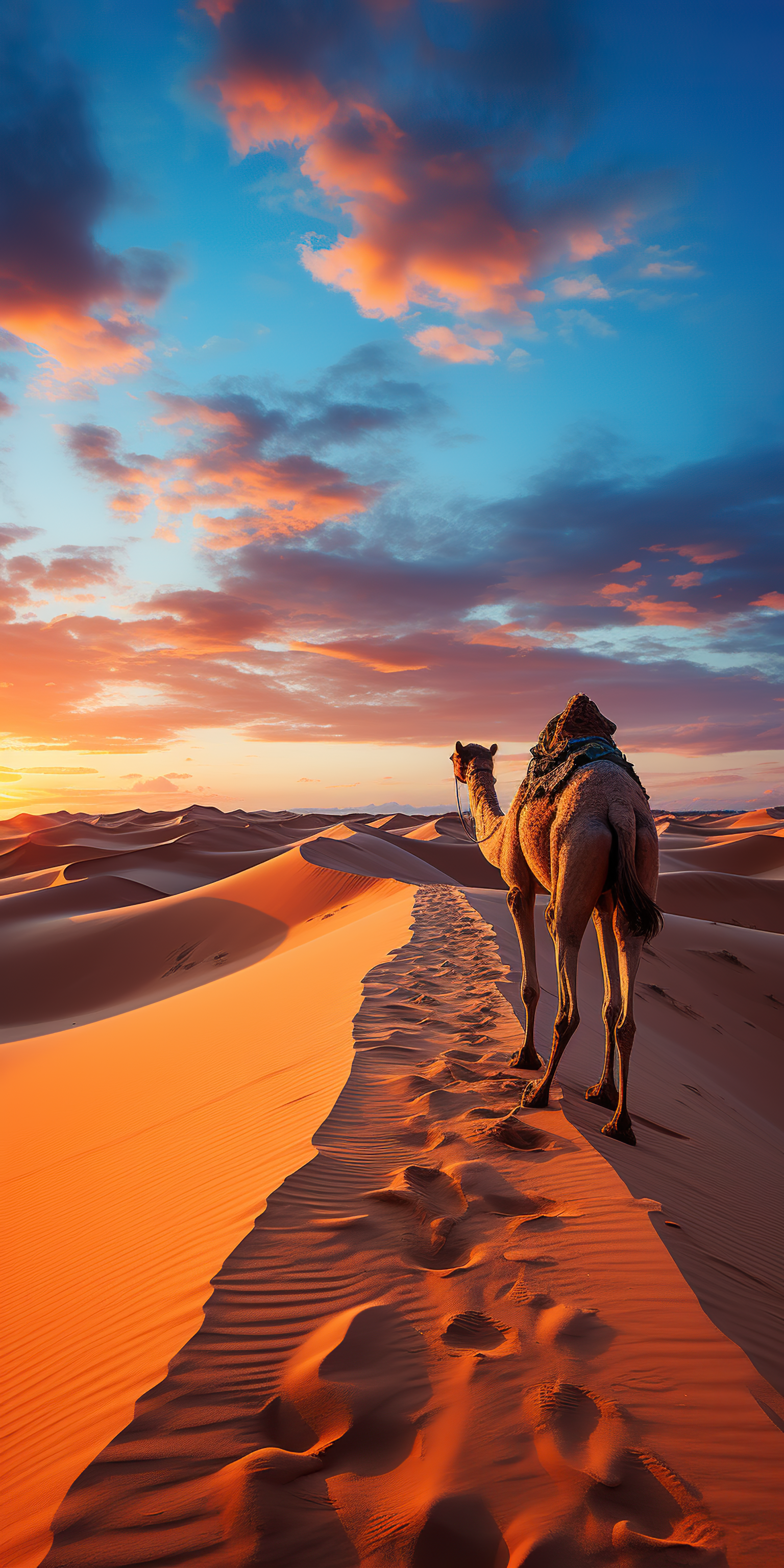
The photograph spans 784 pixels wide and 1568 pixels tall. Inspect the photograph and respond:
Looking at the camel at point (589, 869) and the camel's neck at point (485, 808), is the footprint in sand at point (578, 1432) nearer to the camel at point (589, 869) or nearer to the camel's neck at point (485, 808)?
the camel at point (589, 869)

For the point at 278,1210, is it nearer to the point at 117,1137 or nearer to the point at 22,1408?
the point at 22,1408

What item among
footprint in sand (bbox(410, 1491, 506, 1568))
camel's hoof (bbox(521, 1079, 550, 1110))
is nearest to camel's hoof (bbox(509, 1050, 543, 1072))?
camel's hoof (bbox(521, 1079, 550, 1110))

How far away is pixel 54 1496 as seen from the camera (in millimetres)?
1941

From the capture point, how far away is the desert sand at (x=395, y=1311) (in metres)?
1.82

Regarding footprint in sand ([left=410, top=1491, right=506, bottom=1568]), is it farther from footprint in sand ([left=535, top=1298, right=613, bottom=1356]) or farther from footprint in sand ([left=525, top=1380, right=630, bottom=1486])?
footprint in sand ([left=535, top=1298, right=613, bottom=1356])

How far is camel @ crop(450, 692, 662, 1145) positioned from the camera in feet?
15.9

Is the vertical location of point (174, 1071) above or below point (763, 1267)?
below

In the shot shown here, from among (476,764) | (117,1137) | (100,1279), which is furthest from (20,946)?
(100,1279)

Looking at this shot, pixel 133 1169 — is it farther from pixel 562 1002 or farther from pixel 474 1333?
pixel 474 1333

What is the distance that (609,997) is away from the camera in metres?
5.13

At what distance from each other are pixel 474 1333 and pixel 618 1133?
2423 millimetres

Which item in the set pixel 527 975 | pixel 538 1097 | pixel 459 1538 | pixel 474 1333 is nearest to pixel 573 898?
pixel 527 975

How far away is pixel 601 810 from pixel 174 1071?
6.26m

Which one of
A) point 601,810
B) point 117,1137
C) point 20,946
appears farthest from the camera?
point 20,946
